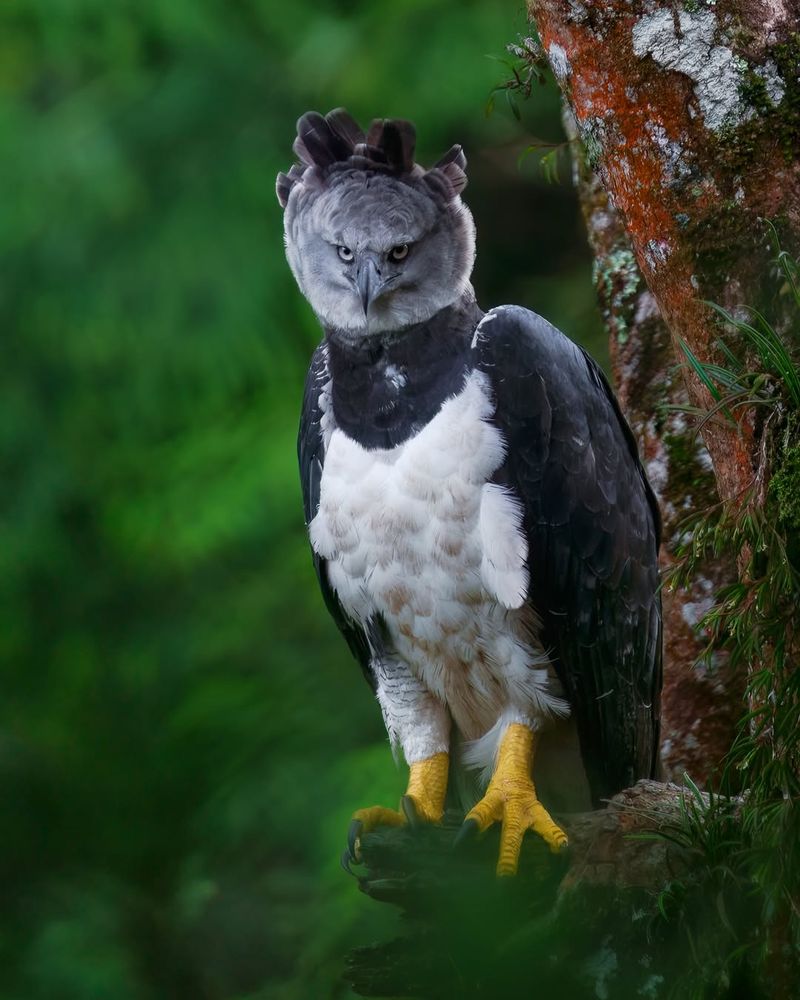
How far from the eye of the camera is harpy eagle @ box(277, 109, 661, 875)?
2.70 m

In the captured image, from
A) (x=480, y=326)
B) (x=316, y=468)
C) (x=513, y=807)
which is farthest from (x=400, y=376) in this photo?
(x=513, y=807)

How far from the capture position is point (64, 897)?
388cm

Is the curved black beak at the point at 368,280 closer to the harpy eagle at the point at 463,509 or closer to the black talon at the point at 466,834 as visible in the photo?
the harpy eagle at the point at 463,509

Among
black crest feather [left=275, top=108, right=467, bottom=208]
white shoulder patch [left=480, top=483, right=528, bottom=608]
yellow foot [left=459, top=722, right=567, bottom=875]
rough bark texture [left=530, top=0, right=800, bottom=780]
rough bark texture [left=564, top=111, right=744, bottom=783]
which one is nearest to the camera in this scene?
rough bark texture [left=530, top=0, right=800, bottom=780]

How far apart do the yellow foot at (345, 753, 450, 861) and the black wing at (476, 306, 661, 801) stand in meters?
0.33

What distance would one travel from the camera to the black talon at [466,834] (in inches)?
102

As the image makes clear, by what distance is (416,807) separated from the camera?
112 inches

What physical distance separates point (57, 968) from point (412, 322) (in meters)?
2.14

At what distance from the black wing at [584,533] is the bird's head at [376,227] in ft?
0.67

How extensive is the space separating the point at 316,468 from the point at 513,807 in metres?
0.84

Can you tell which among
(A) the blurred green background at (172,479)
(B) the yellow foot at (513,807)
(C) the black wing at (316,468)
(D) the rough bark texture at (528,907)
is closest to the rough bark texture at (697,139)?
(D) the rough bark texture at (528,907)

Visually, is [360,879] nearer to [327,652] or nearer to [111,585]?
[327,652]

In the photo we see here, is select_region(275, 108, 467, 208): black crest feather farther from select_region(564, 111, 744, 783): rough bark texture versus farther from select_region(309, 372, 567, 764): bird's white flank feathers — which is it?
select_region(309, 372, 567, 764): bird's white flank feathers

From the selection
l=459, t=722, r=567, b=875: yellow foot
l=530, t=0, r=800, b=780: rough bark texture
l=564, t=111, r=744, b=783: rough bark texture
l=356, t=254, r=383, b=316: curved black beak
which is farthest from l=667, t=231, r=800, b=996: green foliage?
l=564, t=111, r=744, b=783: rough bark texture
